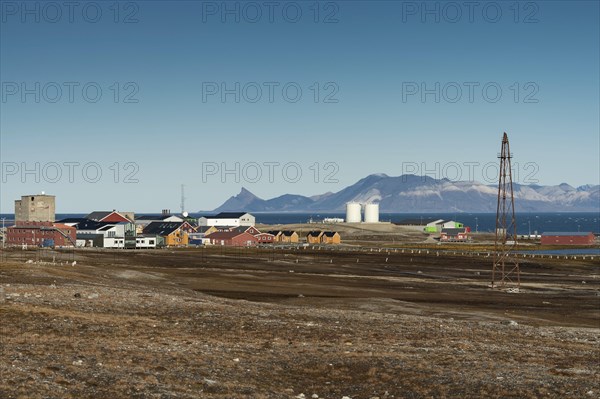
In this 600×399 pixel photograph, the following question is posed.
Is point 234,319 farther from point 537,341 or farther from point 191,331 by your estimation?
point 537,341

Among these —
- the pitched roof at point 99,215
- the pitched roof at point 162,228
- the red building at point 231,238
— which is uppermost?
the pitched roof at point 99,215

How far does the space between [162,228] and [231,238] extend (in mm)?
18894

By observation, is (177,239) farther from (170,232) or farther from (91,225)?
(91,225)

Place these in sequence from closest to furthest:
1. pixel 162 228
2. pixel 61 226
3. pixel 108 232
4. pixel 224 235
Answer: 1. pixel 61 226
2. pixel 108 232
3. pixel 162 228
4. pixel 224 235

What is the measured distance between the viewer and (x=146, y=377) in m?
21.4

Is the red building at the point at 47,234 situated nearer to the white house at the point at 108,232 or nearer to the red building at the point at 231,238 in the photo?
the white house at the point at 108,232

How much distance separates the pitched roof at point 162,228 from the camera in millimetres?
179875

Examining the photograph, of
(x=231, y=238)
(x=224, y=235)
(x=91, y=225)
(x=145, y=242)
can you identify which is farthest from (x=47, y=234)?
(x=231, y=238)

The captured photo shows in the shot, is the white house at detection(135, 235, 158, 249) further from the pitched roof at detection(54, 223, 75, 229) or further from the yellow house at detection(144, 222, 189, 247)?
the pitched roof at detection(54, 223, 75, 229)

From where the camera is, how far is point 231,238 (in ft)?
609

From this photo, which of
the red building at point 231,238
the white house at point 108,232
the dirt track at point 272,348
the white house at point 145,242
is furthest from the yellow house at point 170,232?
the dirt track at point 272,348

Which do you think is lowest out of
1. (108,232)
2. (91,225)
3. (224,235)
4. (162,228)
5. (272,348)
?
(272,348)

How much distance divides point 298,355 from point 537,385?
9.10 metres

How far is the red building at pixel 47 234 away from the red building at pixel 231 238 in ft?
130
